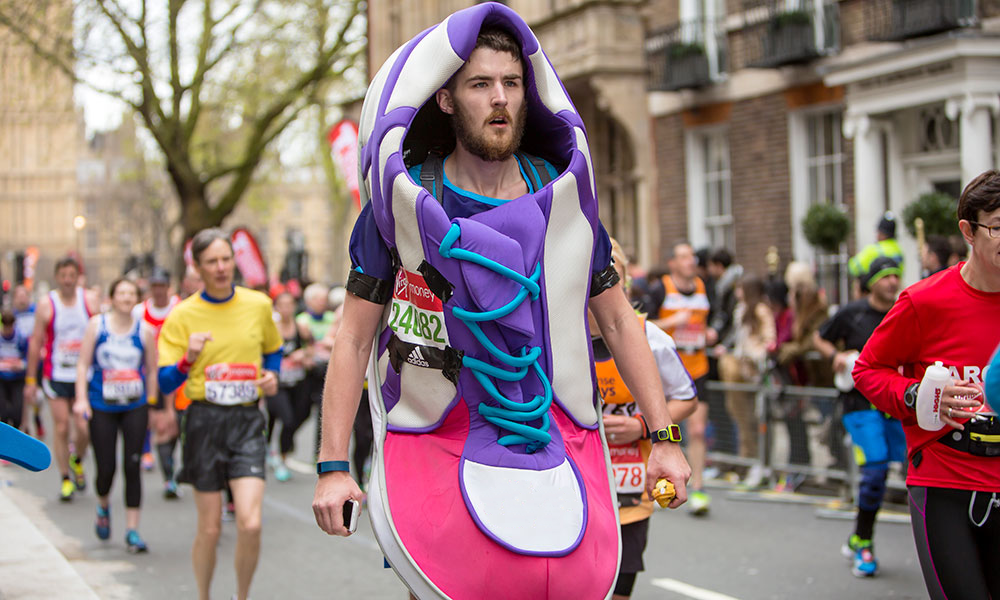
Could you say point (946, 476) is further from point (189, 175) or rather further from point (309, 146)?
point (309, 146)

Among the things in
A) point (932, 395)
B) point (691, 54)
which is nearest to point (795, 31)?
point (691, 54)

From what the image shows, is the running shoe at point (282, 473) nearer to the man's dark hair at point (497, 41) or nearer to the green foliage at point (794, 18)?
the green foliage at point (794, 18)

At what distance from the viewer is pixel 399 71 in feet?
11.1

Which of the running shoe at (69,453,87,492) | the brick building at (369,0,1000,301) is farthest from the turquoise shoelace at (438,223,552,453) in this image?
the brick building at (369,0,1000,301)

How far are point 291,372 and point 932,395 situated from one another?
29.5ft

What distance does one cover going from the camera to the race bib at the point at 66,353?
→ 39.0 feet

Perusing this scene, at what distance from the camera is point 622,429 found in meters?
5.07

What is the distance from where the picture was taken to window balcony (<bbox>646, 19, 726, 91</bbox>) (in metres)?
18.1

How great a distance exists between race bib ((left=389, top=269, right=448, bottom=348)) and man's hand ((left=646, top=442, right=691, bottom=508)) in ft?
2.31

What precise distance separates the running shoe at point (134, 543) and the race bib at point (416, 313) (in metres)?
5.94

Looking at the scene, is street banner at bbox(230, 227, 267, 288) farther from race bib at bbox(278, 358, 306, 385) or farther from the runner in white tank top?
the runner in white tank top

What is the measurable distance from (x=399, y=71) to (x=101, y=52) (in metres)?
21.6

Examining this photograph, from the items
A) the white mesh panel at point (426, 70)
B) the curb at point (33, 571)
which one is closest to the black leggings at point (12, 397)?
the curb at point (33, 571)

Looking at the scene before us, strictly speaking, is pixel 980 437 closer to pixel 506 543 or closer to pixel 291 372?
pixel 506 543
